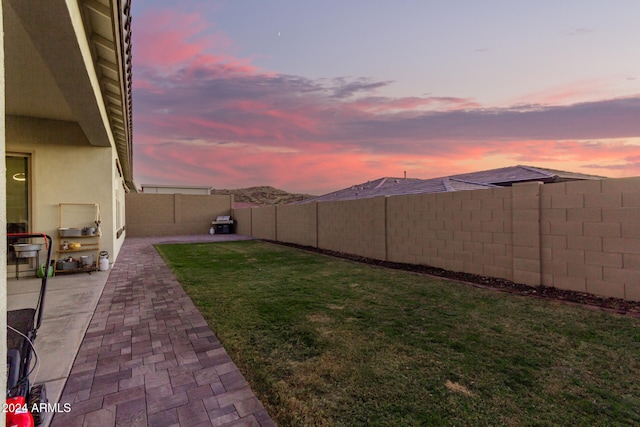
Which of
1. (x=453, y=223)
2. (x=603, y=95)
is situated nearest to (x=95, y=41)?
(x=453, y=223)

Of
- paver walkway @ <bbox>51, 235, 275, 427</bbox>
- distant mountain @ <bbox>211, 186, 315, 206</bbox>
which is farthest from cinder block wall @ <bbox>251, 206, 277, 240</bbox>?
distant mountain @ <bbox>211, 186, 315, 206</bbox>

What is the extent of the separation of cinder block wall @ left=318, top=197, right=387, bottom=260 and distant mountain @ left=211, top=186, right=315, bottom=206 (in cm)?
4043

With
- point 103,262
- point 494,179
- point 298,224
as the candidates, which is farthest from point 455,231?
point 494,179

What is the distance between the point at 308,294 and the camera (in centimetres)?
473

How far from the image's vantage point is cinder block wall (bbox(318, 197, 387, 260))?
777 centimetres

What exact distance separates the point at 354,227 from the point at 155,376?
6789 mm

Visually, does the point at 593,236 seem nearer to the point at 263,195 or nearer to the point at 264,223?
the point at 264,223

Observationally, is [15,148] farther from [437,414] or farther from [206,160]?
[206,160]

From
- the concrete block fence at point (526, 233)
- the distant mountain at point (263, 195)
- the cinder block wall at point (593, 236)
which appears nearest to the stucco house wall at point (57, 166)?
the concrete block fence at point (526, 233)

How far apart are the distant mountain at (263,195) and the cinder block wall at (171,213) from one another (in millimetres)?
30324

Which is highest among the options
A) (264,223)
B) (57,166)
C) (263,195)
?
(263,195)

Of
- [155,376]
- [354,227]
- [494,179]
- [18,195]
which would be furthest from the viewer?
[494,179]

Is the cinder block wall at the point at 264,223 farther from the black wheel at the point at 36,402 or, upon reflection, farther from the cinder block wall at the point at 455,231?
the black wheel at the point at 36,402

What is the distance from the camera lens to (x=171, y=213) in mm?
18438
